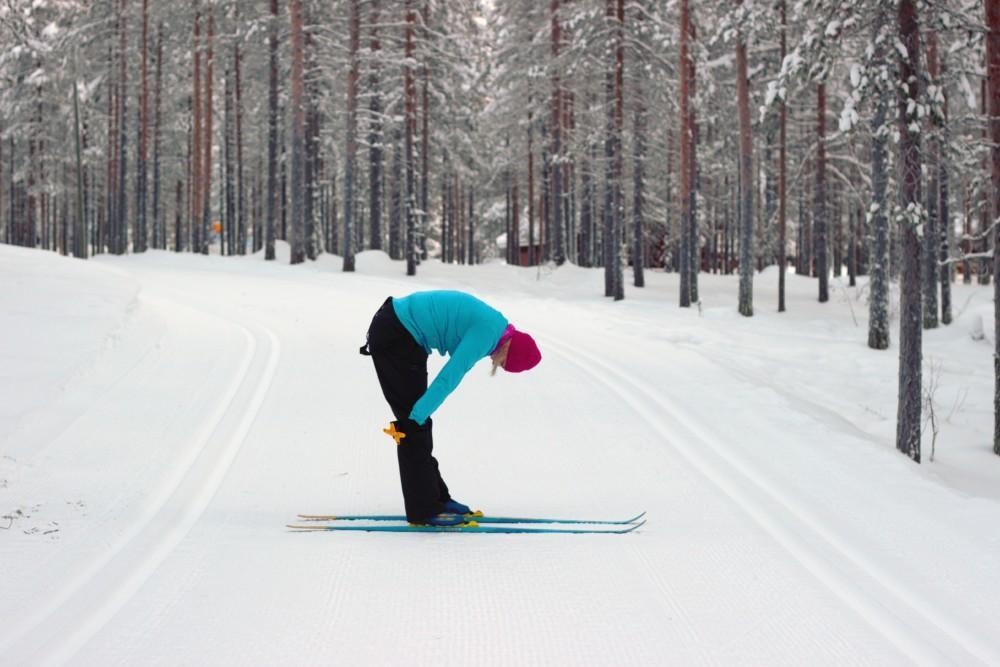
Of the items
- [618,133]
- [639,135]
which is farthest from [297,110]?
[639,135]

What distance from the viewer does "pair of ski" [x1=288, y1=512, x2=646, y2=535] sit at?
5.62 meters

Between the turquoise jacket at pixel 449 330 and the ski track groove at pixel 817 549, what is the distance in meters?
2.37

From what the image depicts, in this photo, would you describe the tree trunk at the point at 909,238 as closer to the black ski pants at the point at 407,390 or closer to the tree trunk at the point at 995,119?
the tree trunk at the point at 995,119

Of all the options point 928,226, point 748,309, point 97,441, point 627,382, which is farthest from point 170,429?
point 928,226

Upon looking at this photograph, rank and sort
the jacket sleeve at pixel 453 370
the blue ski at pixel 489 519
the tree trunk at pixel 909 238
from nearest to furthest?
the jacket sleeve at pixel 453 370
the blue ski at pixel 489 519
the tree trunk at pixel 909 238

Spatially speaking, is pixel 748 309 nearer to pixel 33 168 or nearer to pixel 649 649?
pixel 649 649

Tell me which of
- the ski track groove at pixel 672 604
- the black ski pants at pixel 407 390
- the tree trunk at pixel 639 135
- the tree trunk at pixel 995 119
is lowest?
the ski track groove at pixel 672 604

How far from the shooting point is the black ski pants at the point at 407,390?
5.46 meters

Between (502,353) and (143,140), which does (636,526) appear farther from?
(143,140)

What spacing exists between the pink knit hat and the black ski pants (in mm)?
635

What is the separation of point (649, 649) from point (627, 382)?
6916 mm

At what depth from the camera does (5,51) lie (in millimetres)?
40812

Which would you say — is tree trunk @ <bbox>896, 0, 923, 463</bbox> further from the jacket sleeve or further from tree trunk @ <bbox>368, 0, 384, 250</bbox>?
tree trunk @ <bbox>368, 0, 384, 250</bbox>

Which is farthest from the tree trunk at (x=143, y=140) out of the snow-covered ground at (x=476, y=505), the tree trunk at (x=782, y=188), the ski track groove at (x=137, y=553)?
the ski track groove at (x=137, y=553)
